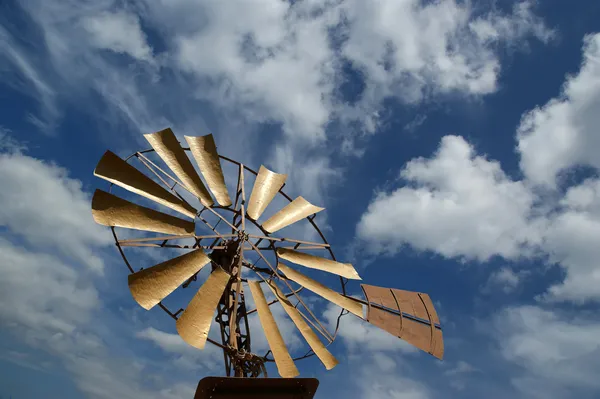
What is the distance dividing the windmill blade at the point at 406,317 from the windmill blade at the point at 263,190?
106 inches

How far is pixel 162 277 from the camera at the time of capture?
27.1 ft

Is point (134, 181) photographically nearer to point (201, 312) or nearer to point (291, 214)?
point (201, 312)

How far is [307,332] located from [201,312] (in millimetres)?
2378

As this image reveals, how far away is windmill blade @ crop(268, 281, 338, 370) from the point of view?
939cm

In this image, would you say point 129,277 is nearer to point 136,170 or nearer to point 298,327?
point 136,170

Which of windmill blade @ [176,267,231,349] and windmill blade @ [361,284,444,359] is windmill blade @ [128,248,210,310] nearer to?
windmill blade @ [176,267,231,349]

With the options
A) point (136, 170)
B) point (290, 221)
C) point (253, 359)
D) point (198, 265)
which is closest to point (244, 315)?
point (253, 359)

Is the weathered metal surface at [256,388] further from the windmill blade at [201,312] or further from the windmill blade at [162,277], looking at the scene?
the windmill blade at [162,277]

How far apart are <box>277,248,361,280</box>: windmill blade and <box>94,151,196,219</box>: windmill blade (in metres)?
2.22

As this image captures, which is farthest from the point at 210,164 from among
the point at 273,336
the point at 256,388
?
the point at 256,388

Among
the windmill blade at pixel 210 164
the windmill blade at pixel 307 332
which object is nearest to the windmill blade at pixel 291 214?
the windmill blade at pixel 210 164

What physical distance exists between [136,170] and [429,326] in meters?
6.46

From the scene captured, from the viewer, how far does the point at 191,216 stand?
945 centimetres

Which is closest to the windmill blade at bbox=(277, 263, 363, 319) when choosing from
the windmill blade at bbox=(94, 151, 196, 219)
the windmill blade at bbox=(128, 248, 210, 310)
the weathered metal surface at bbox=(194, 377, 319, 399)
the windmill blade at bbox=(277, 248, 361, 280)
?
the windmill blade at bbox=(277, 248, 361, 280)
